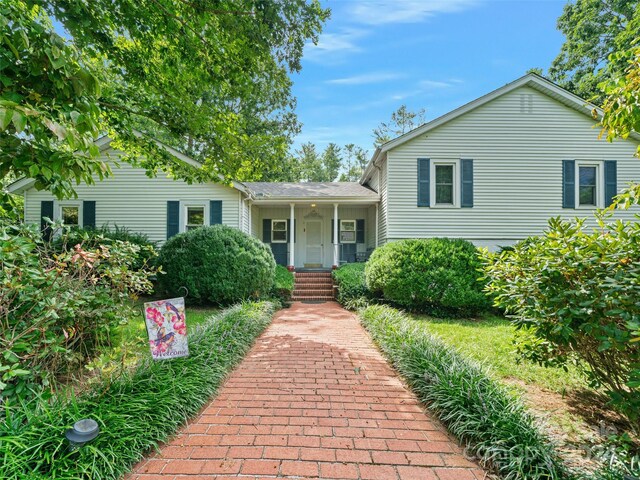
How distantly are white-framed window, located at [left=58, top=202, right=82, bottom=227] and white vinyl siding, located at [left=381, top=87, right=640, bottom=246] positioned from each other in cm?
1141

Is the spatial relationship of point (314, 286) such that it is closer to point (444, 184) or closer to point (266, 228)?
point (266, 228)

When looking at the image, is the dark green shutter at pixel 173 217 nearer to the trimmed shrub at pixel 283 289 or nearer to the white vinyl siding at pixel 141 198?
the white vinyl siding at pixel 141 198

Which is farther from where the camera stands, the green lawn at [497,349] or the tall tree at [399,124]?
the tall tree at [399,124]

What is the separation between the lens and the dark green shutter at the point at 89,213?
438 inches

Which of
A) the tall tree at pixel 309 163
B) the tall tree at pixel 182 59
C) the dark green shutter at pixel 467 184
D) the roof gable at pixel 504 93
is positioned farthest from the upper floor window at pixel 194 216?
the tall tree at pixel 309 163

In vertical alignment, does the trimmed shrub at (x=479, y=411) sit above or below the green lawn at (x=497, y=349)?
above

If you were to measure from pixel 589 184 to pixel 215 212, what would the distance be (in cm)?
1325

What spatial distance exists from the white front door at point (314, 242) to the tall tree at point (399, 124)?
21235mm

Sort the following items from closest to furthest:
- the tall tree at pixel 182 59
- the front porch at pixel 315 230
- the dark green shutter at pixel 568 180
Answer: the tall tree at pixel 182 59 < the dark green shutter at pixel 568 180 < the front porch at pixel 315 230

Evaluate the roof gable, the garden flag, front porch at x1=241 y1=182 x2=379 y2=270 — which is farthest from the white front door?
the garden flag

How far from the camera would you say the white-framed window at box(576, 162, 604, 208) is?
10.3 metres

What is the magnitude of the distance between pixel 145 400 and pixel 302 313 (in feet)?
18.5

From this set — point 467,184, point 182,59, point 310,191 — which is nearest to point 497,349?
point 467,184

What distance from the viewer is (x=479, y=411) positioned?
262 cm
